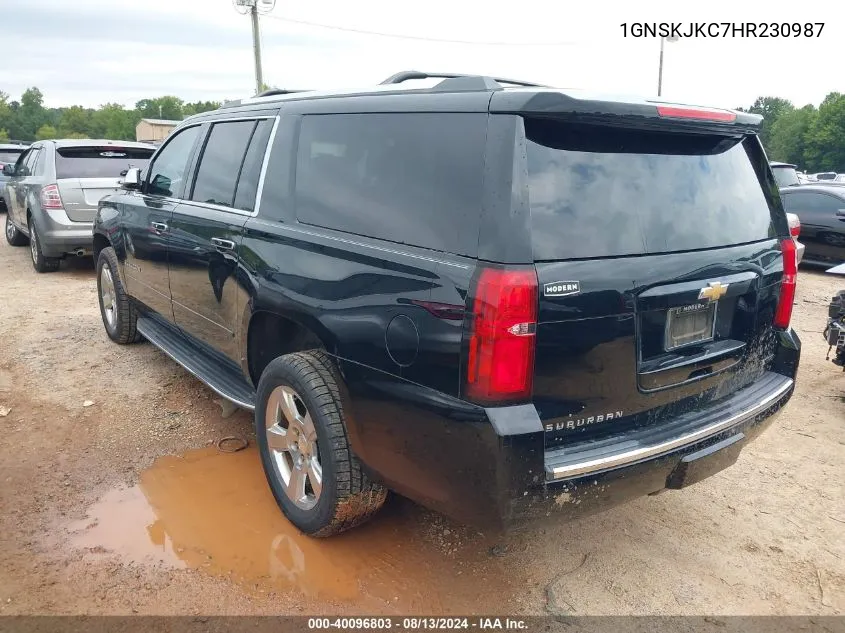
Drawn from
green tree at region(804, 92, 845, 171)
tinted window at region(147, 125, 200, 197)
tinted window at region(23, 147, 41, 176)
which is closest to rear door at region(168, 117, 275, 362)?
tinted window at region(147, 125, 200, 197)

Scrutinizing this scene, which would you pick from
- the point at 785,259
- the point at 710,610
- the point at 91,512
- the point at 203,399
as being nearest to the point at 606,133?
the point at 785,259

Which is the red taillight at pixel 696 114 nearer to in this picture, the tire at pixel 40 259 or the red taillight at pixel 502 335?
the red taillight at pixel 502 335

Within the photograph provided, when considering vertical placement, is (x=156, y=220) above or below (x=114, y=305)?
above

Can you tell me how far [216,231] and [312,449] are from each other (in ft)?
4.47

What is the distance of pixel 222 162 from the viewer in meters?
3.85

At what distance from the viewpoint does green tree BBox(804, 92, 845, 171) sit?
64188 mm

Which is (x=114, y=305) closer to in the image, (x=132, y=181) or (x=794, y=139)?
(x=132, y=181)

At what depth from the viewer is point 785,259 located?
312 centimetres

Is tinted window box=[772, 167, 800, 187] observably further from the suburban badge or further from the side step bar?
the suburban badge

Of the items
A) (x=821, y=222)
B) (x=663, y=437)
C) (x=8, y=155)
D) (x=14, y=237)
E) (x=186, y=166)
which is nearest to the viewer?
(x=663, y=437)

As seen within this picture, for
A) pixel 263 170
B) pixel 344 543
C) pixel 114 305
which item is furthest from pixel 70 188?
pixel 344 543

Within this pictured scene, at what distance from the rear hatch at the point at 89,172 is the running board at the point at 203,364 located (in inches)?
171

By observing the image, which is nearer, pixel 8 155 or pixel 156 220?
pixel 156 220

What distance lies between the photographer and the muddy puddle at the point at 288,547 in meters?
2.79
